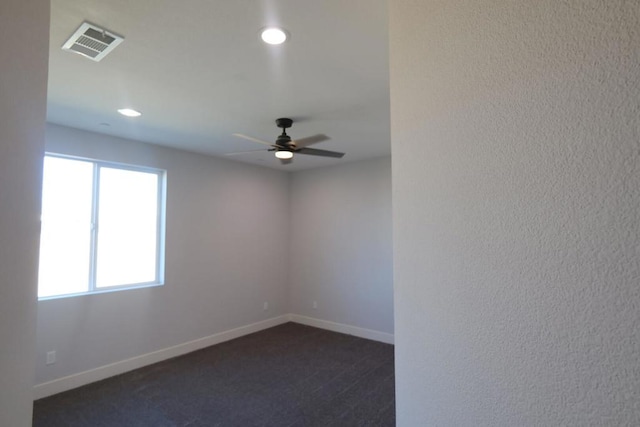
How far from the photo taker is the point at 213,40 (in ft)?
5.98

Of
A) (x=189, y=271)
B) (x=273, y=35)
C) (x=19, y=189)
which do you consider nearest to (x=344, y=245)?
(x=189, y=271)

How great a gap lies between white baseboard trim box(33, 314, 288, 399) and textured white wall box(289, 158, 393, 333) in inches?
45.6

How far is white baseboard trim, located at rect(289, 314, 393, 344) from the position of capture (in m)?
4.74

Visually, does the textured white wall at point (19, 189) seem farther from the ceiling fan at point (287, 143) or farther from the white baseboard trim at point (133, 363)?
the white baseboard trim at point (133, 363)

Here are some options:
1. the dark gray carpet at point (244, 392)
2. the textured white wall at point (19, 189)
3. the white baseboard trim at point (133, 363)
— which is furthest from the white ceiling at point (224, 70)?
the dark gray carpet at point (244, 392)

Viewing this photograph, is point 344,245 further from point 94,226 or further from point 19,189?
point 19,189

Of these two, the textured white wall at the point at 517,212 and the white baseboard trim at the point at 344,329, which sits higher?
the textured white wall at the point at 517,212

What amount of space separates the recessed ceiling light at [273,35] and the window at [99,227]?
297cm

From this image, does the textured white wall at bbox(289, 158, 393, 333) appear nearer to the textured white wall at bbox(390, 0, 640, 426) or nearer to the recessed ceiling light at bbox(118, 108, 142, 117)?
the recessed ceiling light at bbox(118, 108, 142, 117)

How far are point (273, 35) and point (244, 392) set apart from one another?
3.20 m

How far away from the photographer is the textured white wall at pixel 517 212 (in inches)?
23.2

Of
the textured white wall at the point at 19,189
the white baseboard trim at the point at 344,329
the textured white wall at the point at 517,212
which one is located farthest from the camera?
the white baseboard trim at the point at 344,329

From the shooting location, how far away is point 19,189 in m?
0.90

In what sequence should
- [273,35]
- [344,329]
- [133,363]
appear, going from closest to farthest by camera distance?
[273,35], [133,363], [344,329]
